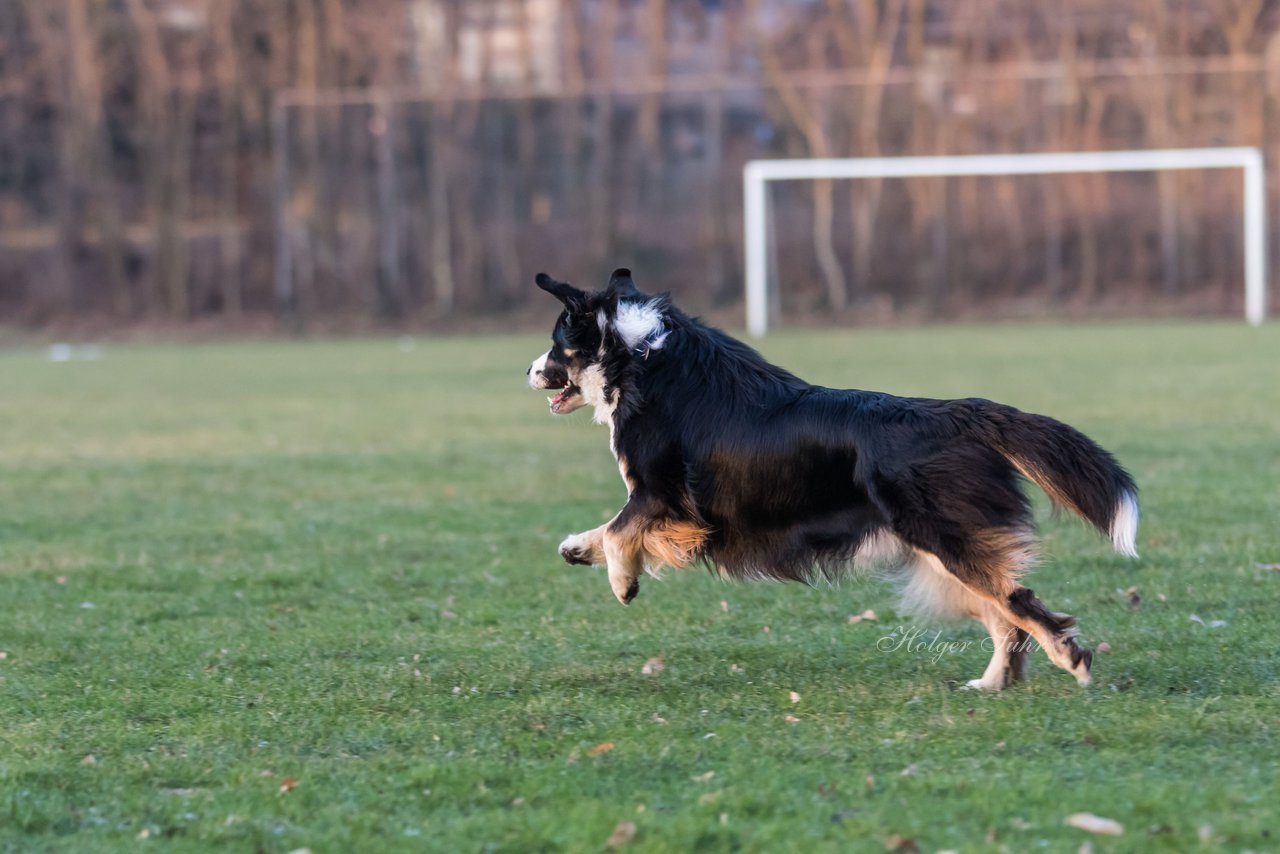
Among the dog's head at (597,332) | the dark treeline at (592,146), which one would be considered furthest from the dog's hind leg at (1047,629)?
the dark treeline at (592,146)

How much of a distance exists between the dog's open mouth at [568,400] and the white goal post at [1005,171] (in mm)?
20468

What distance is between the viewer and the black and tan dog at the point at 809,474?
493cm

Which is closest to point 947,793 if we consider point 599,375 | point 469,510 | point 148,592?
point 599,375

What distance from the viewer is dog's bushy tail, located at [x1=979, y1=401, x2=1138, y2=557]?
4918mm

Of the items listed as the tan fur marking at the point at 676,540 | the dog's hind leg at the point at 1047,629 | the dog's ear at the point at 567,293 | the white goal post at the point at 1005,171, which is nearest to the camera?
the dog's hind leg at the point at 1047,629

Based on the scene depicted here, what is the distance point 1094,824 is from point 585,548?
2565mm

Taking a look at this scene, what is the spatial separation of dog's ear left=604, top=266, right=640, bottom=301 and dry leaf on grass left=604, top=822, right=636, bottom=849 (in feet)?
7.99

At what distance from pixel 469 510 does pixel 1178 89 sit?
23.2 m

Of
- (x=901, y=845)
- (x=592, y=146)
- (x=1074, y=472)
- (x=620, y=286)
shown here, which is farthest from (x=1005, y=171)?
(x=901, y=845)

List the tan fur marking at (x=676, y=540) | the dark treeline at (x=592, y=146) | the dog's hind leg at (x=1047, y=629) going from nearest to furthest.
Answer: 1. the dog's hind leg at (x=1047, y=629)
2. the tan fur marking at (x=676, y=540)
3. the dark treeline at (x=592, y=146)

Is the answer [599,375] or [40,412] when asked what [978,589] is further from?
[40,412]

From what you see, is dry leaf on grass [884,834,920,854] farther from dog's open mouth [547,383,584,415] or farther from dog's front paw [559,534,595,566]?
dog's open mouth [547,383,584,415]

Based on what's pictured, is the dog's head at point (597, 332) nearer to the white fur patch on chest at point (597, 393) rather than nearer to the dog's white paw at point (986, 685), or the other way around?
the white fur patch on chest at point (597, 393)

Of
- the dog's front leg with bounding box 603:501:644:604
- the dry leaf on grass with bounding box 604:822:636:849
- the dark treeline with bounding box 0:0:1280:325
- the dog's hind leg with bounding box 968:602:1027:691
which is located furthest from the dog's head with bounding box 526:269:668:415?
the dark treeline with bounding box 0:0:1280:325
